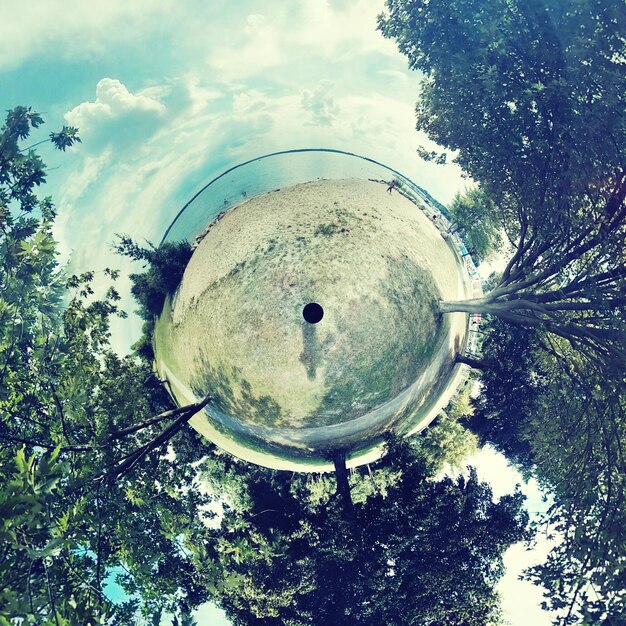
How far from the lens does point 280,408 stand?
13.5 metres

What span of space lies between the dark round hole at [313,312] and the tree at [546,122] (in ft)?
16.2

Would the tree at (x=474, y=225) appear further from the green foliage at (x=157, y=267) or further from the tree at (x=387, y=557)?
the green foliage at (x=157, y=267)

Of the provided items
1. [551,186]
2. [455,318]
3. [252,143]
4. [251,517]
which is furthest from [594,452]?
[252,143]

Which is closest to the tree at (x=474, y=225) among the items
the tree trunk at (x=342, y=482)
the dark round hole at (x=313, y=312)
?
the dark round hole at (x=313, y=312)

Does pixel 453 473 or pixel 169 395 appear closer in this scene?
pixel 169 395

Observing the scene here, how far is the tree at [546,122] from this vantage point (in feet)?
33.9

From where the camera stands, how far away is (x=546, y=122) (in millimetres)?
11383

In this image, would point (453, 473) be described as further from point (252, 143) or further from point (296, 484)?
point (252, 143)

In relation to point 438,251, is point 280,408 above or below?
below

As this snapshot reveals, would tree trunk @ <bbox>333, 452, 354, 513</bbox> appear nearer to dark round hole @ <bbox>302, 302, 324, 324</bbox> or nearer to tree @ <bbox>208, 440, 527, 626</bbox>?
tree @ <bbox>208, 440, 527, 626</bbox>

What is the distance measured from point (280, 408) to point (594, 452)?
29.3 ft

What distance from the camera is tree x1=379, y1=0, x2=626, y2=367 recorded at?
10.3 metres

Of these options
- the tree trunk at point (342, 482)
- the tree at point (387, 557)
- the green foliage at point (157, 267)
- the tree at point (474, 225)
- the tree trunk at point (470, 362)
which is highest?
the tree at point (474, 225)

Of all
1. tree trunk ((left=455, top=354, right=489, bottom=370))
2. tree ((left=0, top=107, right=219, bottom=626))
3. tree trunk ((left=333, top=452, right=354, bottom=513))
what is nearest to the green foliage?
tree ((left=0, top=107, right=219, bottom=626))
